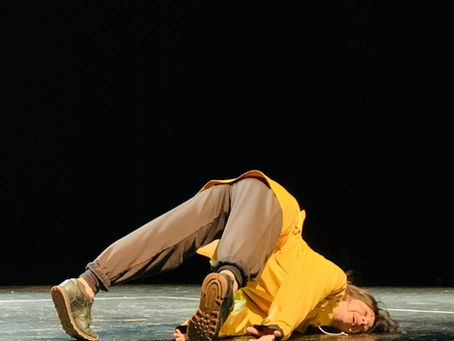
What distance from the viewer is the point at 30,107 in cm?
469

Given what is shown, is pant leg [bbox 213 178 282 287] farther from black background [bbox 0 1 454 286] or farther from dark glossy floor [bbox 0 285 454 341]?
black background [bbox 0 1 454 286]

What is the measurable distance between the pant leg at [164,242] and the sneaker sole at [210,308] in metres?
0.25

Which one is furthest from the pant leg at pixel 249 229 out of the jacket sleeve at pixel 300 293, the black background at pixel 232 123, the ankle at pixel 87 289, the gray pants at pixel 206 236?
the black background at pixel 232 123

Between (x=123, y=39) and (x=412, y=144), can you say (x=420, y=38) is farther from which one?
(x=123, y=39)

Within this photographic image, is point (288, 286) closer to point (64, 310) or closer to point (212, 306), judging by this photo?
point (212, 306)

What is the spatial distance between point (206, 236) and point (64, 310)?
357mm

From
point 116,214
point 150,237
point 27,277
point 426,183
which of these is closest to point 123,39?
point 116,214

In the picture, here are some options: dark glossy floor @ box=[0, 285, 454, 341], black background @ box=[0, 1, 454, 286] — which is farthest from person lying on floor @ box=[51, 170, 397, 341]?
black background @ box=[0, 1, 454, 286]

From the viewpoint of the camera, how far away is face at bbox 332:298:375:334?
2090mm

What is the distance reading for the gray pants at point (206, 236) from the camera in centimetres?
182

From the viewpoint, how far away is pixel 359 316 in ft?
6.89

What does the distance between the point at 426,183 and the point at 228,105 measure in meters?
1.14

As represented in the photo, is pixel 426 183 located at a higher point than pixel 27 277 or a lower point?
higher

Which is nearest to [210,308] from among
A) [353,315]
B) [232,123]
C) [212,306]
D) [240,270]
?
[212,306]
